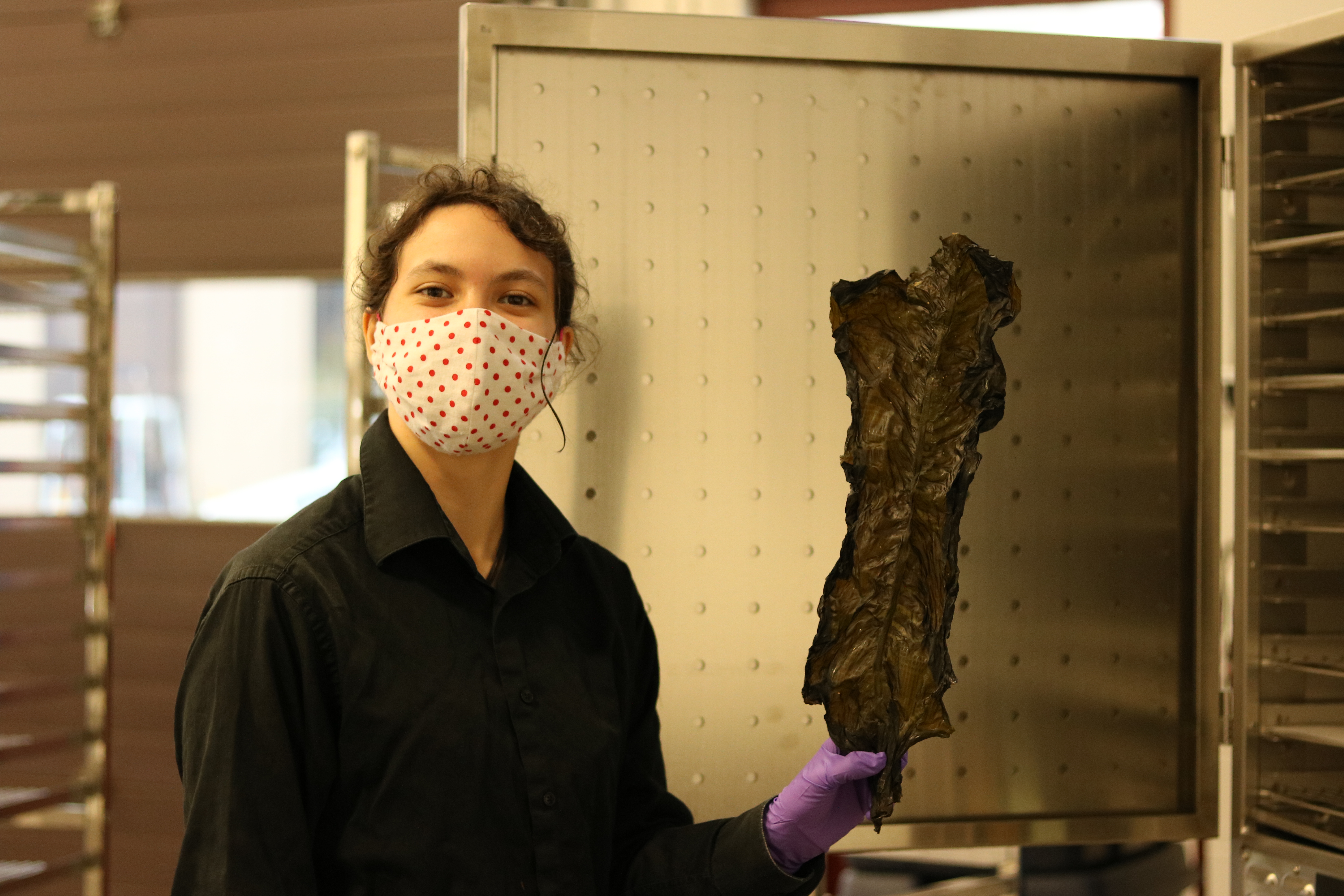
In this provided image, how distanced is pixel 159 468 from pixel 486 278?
2814 mm

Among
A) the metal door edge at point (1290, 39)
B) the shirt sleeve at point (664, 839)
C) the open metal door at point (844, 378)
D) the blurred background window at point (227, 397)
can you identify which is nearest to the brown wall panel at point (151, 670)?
the blurred background window at point (227, 397)

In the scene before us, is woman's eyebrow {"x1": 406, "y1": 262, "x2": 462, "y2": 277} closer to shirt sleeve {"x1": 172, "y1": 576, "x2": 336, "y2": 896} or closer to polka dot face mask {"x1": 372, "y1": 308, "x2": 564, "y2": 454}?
polka dot face mask {"x1": 372, "y1": 308, "x2": 564, "y2": 454}

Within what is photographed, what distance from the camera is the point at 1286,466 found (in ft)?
5.08

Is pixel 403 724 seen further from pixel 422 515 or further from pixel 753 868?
→ pixel 753 868

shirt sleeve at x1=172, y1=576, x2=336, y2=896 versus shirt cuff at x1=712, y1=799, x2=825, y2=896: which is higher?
shirt sleeve at x1=172, y1=576, x2=336, y2=896

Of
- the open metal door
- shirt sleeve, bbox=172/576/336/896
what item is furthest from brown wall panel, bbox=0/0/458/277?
shirt sleeve, bbox=172/576/336/896

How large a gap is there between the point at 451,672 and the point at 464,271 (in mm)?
435

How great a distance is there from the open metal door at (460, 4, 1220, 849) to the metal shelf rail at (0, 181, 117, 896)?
168 centimetres

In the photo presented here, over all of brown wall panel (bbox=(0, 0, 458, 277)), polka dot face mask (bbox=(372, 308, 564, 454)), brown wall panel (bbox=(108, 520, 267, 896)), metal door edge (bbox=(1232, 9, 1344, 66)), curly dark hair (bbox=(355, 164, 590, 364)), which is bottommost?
brown wall panel (bbox=(108, 520, 267, 896))

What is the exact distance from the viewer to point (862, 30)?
1536 mm

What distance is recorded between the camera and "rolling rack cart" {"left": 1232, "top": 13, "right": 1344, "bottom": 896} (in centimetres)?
151

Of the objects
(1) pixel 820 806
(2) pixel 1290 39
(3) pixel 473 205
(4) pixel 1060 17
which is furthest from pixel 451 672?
(4) pixel 1060 17

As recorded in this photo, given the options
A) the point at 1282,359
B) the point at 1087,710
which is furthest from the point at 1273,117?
the point at 1087,710

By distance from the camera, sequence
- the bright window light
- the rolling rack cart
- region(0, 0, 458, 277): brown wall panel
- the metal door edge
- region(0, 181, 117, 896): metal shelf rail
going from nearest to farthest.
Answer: the metal door edge, the rolling rack cart, region(0, 181, 117, 896): metal shelf rail, the bright window light, region(0, 0, 458, 277): brown wall panel
